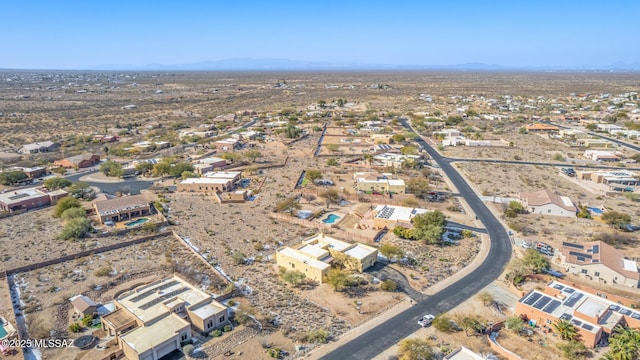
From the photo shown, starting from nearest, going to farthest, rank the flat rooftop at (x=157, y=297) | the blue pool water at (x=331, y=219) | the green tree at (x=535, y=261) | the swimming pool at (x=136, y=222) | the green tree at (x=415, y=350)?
the green tree at (x=415, y=350) → the flat rooftop at (x=157, y=297) → the green tree at (x=535, y=261) → the swimming pool at (x=136, y=222) → the blue pool water at (x=331, y=219)

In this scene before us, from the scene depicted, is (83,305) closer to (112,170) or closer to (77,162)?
(112,170)

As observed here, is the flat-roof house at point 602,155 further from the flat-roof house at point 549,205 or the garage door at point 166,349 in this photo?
the garage door at point 166,349

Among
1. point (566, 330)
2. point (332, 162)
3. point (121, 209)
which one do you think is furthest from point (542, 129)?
point (121, 209)

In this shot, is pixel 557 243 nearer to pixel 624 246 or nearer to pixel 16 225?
pixel 624 246

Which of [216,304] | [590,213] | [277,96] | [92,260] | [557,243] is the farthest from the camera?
[277,96]

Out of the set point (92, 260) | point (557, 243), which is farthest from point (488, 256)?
point (92, 260)

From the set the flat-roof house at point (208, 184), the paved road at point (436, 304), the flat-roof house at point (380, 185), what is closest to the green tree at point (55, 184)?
the flat-roof house at point (208, 184)
